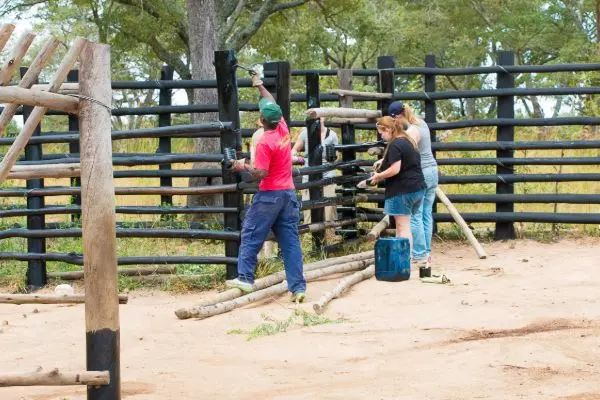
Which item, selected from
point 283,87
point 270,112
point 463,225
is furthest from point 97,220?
point 463,225

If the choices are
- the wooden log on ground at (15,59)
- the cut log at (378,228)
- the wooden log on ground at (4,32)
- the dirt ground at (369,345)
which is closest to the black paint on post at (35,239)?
the dirt ground at (369,345)

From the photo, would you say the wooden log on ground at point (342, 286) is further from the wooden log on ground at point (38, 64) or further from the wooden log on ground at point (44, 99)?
the wooden log on ground at point (44, 99)

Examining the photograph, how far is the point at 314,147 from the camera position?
459 inches

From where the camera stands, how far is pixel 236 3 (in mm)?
22828

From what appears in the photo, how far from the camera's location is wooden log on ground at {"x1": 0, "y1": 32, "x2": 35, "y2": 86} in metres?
5.81

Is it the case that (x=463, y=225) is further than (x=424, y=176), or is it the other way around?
(x=463, y=225)

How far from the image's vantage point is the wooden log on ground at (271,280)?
9.05 metres

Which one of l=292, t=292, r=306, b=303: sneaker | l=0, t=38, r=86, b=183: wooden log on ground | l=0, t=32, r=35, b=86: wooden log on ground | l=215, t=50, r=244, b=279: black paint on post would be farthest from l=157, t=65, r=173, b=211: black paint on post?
l=0, t=32, r=35, b=86: wooden log on ground

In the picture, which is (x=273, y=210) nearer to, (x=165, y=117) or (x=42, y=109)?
(x=42, y=109)

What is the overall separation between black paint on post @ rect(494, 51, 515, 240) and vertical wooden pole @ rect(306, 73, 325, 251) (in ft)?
8.73

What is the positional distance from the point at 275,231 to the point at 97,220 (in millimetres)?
4023

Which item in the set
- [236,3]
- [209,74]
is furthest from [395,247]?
[236,3]

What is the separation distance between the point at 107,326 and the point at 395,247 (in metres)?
5.22

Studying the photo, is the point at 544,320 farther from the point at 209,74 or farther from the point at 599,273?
the point at 209,74
